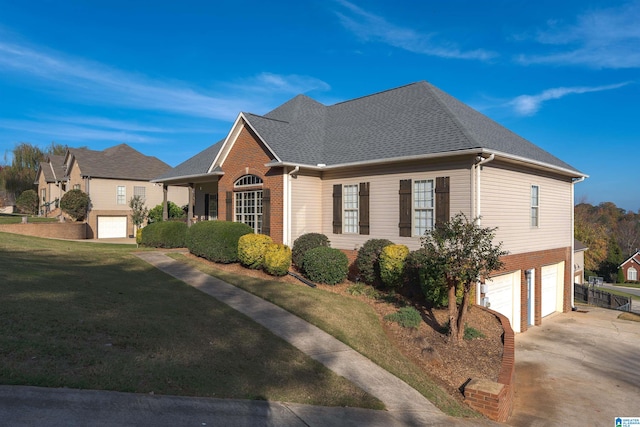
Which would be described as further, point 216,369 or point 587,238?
point 587,238

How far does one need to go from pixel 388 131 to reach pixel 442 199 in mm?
4239

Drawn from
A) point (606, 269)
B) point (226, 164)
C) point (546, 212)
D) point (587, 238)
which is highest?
point (226, 164)

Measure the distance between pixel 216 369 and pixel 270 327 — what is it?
2.76 metres

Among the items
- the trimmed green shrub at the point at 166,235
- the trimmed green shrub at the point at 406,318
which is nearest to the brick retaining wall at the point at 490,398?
the trimmed green shrub at the point at 406,318

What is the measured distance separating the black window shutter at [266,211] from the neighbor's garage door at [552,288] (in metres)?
11.8

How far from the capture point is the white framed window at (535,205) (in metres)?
16.3

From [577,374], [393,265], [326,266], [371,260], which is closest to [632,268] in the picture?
[577,374]

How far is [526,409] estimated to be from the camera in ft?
28.3

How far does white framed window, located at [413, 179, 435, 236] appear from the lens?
13914 millimetres

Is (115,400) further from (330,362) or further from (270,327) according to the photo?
(270,327)

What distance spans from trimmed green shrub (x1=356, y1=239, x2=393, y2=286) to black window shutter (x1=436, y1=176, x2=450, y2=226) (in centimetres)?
200

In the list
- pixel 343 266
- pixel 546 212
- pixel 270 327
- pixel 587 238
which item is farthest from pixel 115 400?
pixel 587 238

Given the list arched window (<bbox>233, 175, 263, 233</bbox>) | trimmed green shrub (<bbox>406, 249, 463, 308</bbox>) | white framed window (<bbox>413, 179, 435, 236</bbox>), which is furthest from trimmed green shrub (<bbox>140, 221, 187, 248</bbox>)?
trimmed green shrub (<bbox>406, 249, 463, 308</bbox>)

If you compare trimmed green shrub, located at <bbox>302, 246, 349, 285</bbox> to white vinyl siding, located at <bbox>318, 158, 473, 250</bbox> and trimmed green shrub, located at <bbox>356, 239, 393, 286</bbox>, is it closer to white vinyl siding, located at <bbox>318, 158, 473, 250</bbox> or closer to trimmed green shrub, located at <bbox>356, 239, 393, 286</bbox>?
trimmed green shrub, located at <bbox>356, 239, 393, 286</bbox>
